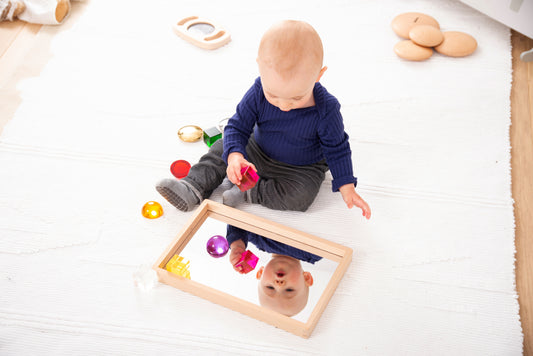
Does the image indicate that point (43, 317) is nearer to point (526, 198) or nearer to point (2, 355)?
point (2, 355)

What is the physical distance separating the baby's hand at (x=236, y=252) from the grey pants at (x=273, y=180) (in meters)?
0.12

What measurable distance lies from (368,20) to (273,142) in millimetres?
782

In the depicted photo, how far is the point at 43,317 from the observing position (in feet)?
3.06

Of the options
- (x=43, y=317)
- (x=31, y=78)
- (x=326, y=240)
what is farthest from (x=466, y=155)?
(x=31, y=78)

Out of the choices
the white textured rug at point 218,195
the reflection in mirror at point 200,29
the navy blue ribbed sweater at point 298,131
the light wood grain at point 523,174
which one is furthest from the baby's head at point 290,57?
the reflection in mirror at point 200,29

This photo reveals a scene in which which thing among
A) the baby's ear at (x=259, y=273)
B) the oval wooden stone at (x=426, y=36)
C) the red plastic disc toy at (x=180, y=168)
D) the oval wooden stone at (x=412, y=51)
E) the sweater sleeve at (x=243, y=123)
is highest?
the sweater sleeve at (x=243, y=123)

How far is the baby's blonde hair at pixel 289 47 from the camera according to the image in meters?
0.82

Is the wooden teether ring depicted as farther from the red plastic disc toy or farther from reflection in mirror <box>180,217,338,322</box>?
reflection in mirror <box>180,217,338,322</box>

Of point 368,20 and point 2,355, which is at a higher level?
point 368,20

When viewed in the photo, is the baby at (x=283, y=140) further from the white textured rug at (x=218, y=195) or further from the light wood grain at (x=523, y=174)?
the light wood grain at (x=523, y=174)

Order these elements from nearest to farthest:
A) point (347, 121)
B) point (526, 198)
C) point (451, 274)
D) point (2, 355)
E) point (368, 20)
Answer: point (2, 355), point (451, 274), point (526, 198), point (347, 121), point (368, 20)

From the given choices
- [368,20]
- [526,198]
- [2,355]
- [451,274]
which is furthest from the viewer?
[368,20]

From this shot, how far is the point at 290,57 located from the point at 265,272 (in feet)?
1.42

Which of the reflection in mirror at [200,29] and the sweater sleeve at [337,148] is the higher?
the sweater sleeve at [337,148]
